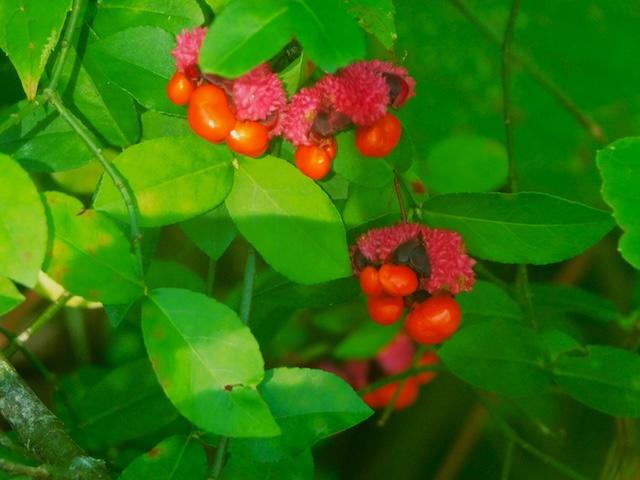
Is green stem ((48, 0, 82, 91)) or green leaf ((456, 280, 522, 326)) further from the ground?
green stem ((48, 0, 82, 91))

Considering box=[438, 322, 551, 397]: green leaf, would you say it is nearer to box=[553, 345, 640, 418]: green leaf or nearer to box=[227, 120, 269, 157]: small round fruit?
box=[553, 345, 640, 418]: green leaf

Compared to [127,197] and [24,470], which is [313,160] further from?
[24,470]

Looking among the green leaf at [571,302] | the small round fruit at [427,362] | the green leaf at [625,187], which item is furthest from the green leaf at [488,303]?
the small round fruit at [427,362]

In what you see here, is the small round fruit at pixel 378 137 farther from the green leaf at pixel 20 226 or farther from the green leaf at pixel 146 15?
the green leaf at pixel 20 226

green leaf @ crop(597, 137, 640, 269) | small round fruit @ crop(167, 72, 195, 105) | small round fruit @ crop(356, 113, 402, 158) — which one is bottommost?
green leaf @ crop(597, 137, 640, 269)

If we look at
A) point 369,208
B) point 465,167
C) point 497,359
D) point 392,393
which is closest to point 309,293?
point 369,208

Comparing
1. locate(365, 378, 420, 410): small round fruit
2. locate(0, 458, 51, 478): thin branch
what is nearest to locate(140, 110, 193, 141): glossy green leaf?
Answer: locate(0, 458, 51, 478): thin branch
